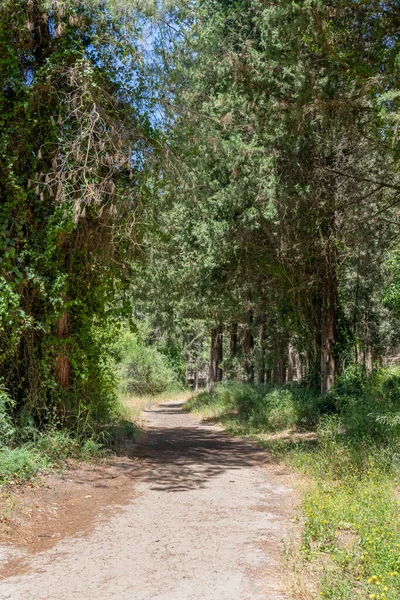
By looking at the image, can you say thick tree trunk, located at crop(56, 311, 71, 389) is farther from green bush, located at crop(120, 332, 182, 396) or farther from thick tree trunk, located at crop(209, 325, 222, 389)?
green bush, located at crop(120, 332, 182, 396)

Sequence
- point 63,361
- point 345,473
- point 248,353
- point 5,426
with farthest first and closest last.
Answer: point 248,353 → point 63,361 → point 5,426 → point 345,473

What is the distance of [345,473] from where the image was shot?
7648 millimetres

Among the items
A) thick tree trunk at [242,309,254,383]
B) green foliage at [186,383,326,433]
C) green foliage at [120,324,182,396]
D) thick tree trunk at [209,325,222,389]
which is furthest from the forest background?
green foliage at [120,324,182,396]

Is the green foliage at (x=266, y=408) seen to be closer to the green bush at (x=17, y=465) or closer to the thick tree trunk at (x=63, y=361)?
the thick tree trunk at (x=63, y=361)

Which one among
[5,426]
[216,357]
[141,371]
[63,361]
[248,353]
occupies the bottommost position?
[5,426]

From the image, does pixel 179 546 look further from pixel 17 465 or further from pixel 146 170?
pixel 146 170

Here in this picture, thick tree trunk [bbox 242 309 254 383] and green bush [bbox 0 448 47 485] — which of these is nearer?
green bush [bbox 0 448 47 485]

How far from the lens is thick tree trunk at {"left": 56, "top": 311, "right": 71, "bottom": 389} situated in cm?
1006

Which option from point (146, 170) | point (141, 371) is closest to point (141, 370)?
point (141, 371)

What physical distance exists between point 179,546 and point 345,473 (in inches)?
124

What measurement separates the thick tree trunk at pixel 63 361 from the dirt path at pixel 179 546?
1988 millimetres

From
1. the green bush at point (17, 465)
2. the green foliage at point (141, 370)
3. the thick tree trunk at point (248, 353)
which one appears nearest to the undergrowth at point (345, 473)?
the green bush at point (17, 465)

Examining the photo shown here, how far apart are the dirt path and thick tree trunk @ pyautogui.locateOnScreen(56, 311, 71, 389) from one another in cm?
199

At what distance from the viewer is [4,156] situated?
8930 millimetres
